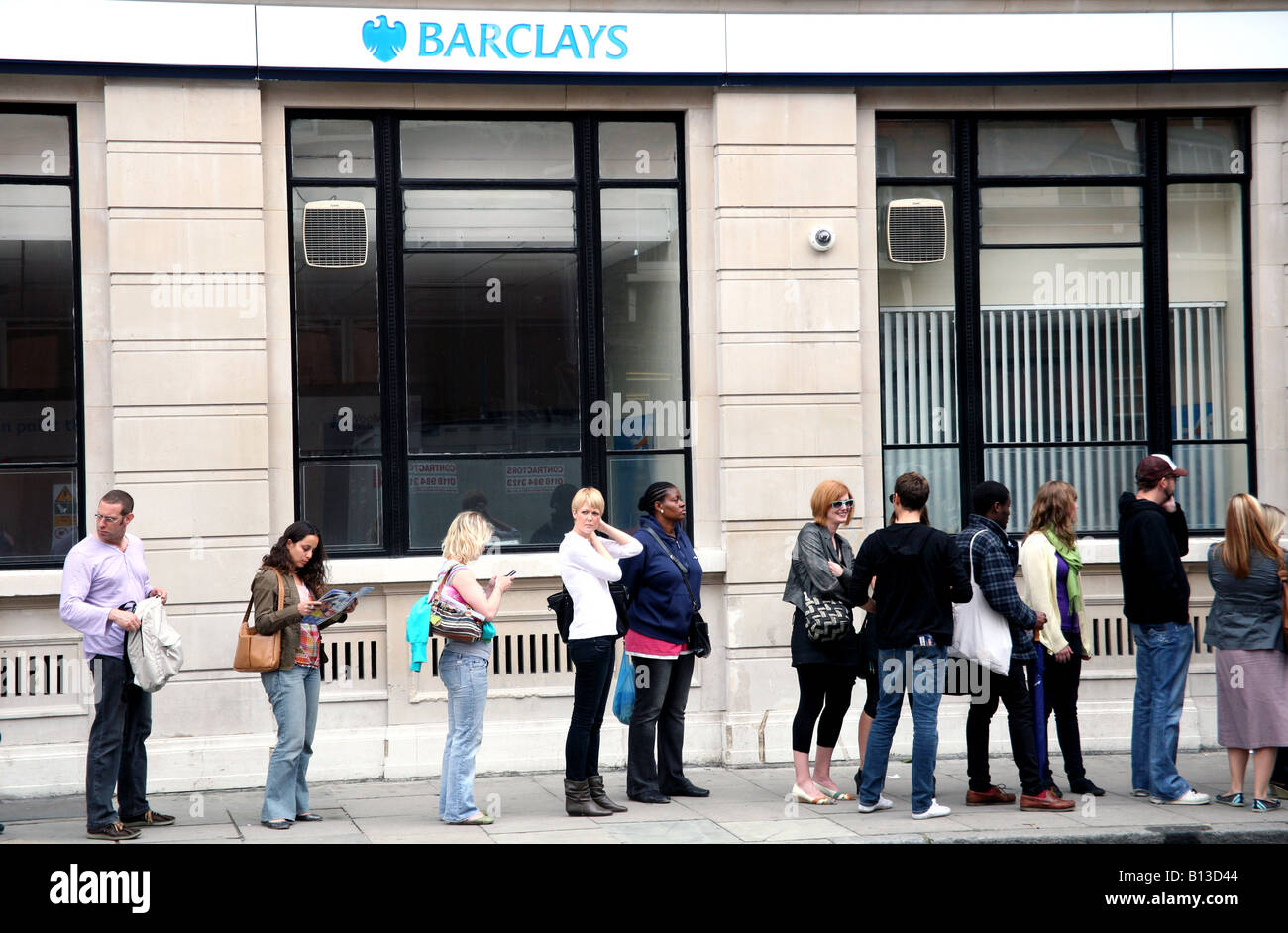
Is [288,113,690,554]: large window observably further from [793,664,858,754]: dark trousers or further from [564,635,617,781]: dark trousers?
[793,664,858,754]: dark trousers

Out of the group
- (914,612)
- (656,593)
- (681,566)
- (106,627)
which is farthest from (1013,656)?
(106,627)

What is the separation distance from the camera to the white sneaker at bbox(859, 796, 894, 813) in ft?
27.0

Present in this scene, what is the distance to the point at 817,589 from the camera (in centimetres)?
827

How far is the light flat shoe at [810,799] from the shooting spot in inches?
335

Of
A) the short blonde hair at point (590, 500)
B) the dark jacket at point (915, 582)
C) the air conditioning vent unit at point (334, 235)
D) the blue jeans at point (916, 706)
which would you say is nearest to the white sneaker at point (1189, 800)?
the blue jeans at point (916, 706)

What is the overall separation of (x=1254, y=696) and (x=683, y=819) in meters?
3.61

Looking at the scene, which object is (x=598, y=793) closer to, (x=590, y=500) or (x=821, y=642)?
(x=821, y=642)

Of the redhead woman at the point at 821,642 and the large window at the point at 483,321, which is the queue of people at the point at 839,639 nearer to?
the redhead woman at the point at 821,642

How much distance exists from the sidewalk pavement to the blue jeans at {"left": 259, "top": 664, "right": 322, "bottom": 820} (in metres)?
0.17

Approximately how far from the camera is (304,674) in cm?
809

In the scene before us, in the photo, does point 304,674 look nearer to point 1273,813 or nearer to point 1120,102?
Result: point 1273,813

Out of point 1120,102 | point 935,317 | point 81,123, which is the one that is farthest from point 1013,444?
point 81,123

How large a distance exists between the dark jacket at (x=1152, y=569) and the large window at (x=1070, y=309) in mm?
2338
